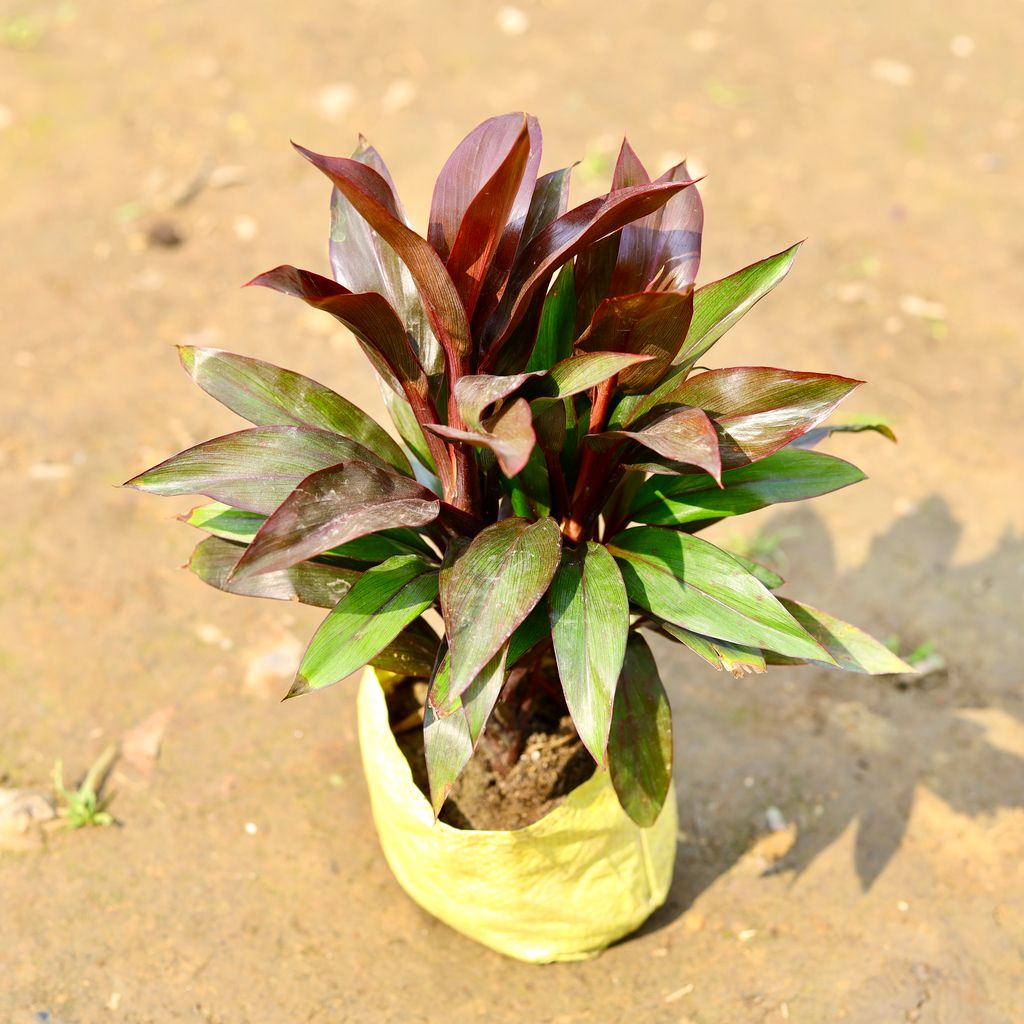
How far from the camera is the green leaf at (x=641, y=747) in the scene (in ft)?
5.97

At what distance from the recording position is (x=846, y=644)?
5.82ft

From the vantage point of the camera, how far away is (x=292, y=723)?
106 inches

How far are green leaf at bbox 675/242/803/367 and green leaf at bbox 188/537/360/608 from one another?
2.06ft

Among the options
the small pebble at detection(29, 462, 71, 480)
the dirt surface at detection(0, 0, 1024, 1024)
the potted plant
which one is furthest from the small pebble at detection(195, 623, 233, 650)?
the potted plant

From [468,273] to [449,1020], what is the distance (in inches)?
55.7

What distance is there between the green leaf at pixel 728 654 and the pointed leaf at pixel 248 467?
557 millimetres

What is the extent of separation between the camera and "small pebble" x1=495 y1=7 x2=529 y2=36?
16.6ft

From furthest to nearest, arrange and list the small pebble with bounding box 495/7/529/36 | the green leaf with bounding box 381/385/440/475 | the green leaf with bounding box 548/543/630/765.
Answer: the small pebble with bounding box 495/7/529/36, the green leaf with bounding box 381/385/440/475, the green leaf with bounding box 548/543/630/765

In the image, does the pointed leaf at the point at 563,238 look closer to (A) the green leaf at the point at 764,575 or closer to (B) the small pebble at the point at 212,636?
(A) the green leaf at the point at 764,575

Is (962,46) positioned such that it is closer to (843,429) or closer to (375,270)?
(843,429)

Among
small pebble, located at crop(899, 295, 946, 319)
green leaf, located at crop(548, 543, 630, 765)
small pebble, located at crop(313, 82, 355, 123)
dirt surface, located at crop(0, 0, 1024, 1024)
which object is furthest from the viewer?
small pebble, located at crop(313, 82, 355, 123)

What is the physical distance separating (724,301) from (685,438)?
0.98ft

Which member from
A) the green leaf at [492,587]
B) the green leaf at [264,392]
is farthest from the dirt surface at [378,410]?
the green leaf at [264,392]

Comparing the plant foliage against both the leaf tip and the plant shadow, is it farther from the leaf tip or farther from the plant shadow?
the plant shadow
